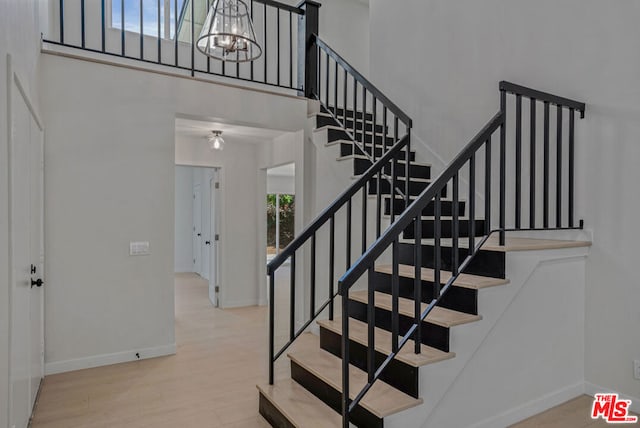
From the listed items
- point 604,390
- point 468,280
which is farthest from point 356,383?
point 604,390

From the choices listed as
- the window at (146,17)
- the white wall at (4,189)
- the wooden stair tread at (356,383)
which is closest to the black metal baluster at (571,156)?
the wooden stair tread at (356,383)

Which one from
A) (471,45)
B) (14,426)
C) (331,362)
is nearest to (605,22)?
(471,45)

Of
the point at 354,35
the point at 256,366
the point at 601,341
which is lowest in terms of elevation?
the point at 256,366

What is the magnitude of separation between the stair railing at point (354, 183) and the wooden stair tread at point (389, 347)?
7.6 inches

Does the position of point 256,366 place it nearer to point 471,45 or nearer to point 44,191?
point 44,191

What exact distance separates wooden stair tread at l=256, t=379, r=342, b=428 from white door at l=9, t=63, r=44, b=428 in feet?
4.43

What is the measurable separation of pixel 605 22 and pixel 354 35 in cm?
442

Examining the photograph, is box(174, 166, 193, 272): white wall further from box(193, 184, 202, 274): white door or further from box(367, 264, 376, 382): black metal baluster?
box(367, 264, 376, 382): black metal baluster

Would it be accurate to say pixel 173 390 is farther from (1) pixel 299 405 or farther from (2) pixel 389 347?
(2) pixel 389 347

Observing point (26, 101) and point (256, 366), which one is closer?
point (26, 101)

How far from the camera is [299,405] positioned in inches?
95.3

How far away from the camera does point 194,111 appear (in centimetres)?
389

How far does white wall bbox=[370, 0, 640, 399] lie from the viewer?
8.89 feet

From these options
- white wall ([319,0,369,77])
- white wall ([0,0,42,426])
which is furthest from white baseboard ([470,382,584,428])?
white wall ([319,0,369,77])
